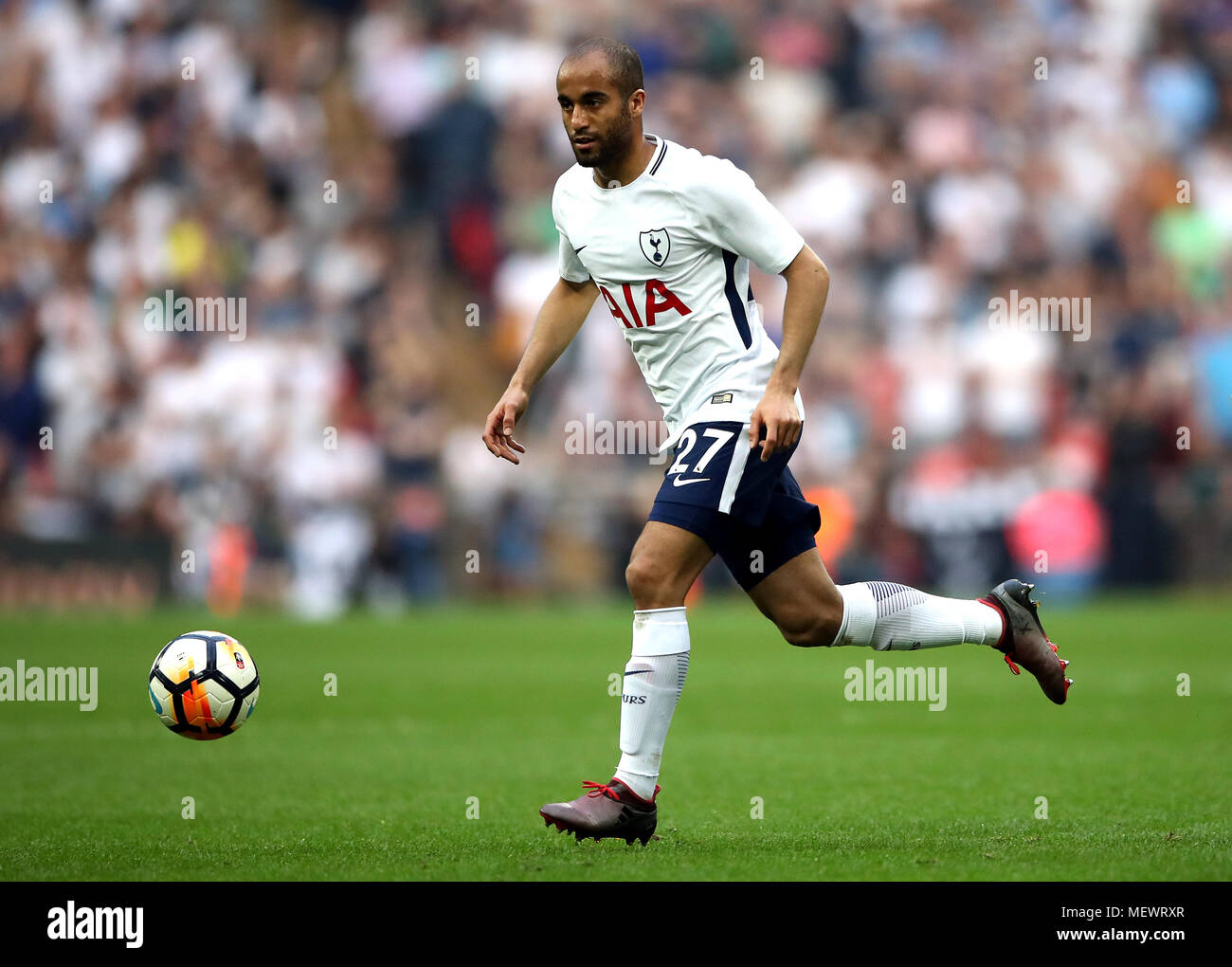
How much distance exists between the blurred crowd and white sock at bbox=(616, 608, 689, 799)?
1156 cm

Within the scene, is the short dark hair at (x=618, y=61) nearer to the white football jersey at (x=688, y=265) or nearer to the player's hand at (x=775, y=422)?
the white football jersey at (x=688, y=265)

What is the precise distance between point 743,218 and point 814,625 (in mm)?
1449

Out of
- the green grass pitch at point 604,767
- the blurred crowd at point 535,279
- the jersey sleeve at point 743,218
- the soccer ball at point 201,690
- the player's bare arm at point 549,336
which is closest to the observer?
the green grass pitch at point 604,767

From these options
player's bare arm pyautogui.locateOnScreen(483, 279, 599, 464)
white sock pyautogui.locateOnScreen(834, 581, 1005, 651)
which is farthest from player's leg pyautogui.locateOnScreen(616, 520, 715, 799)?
player's bare arm pyautogui.locateOnScreen(483, 279, 599, 464)

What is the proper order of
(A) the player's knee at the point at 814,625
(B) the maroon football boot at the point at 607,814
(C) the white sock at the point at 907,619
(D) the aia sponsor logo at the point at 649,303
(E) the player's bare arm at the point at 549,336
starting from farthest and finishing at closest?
(E) the player's bare arm at the point at 549,336 → (C) the white sock at the point at 907,619 → (A) the player's knee at the point at 814,625 → (D) the aia sponsor logo at the point at 649,303 → (B) the maroon football boot at the point at 607,814

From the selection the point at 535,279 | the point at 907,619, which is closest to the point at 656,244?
the point at 907,619

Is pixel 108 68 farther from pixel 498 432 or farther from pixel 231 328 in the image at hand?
pixel 498 432

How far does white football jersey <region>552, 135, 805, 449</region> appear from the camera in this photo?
6117mm

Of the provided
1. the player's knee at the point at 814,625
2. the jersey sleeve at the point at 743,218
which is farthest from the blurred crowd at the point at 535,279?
the jersey sleeve at the point at 743,218

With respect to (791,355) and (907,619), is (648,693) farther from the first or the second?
(791,355)

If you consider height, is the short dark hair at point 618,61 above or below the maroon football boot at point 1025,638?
above

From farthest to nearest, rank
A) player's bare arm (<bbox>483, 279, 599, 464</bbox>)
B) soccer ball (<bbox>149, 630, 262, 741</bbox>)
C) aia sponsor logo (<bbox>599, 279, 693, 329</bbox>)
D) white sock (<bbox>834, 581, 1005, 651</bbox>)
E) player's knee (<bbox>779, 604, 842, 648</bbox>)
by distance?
1. soccer ball (<bbox>149, 630, 262, 741</bbox>)
2. player's bare arm (<bbox>483, 279, 599, 464</bbox>)
3. white sock (<bbox>834, 581, 1005, 651</bbox>)
4. player's knee (<bbox>779, 604, 842, 648</bbox>)
5. aia sponsor logo (<bbox>599, 279, 693, 329</bbox>)

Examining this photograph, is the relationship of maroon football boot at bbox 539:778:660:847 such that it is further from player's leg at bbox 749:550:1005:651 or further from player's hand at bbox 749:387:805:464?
player's hand at bbox 749:387:805:464

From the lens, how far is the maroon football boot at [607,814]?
5.85 m
